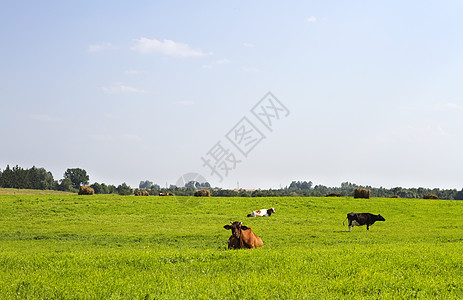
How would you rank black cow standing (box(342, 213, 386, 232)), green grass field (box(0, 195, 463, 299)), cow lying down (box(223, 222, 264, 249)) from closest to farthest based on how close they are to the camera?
green grass field (box(0, 195, 463, 299))
cow lying down (box(223, 222, 264, 249))
black cow standing (box(342, 213, 386, 232))

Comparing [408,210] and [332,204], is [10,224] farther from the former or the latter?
[408,210]

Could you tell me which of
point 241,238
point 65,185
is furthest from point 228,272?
point 65,185

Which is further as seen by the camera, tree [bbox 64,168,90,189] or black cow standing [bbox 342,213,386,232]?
tree [bbox 64,168,90,189]

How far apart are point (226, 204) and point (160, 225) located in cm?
1737

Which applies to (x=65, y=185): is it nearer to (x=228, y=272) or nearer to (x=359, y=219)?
(x=359, y=219)

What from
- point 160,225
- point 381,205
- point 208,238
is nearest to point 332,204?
point 381,205

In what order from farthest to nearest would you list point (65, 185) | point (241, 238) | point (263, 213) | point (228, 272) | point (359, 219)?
point (65, 185) → point (263, 213) → point (359, 219) → point (241, 238) → point (228, 272)

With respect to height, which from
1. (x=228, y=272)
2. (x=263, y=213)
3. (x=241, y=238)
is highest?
(x=241, y=238)

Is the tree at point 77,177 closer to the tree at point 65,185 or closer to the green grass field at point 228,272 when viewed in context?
the tree at point 65,185

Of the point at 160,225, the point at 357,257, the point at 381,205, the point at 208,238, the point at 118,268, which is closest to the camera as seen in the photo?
the point at 118,268

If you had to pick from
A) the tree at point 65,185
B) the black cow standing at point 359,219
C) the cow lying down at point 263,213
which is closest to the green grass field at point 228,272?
the black cow standing at point 359,219

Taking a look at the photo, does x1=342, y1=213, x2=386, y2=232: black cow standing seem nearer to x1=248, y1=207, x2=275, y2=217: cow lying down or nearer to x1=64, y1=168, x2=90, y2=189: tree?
x1=248, y1=207, x2=275, y2=217: cow lying down

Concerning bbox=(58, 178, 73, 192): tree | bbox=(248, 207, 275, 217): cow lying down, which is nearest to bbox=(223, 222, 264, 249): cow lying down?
bbox=(248, 207, 275, 217): cow lying down

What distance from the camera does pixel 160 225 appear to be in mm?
37062
